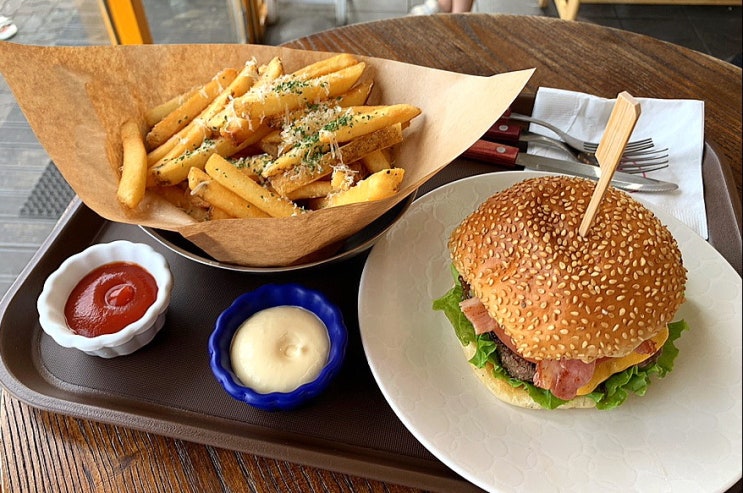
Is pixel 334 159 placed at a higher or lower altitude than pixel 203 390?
higher

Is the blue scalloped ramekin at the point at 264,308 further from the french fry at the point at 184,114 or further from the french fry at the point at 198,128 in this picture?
the french fry at the point at 184,114

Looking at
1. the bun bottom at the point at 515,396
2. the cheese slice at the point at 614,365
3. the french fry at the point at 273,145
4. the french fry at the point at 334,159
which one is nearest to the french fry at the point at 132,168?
the french fry at the point at 273,145

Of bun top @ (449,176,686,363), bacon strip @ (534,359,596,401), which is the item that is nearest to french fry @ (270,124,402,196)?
bun top @ (449,176,686,363)

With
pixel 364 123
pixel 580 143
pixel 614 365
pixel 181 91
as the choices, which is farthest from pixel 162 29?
pixel 614 365

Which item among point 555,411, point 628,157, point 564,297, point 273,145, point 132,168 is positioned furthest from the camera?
point 628,157

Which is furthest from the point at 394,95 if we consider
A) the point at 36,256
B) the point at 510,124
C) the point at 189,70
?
the point at 36,256

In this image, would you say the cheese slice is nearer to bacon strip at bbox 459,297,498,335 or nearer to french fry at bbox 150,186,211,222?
bacon strip at bbox 459,297,498,335

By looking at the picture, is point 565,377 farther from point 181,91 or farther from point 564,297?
point 181,91
